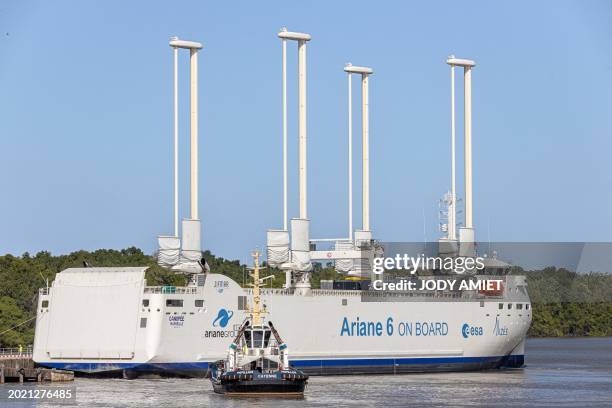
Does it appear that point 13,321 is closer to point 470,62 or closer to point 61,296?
point 61,296

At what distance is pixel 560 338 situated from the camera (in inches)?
7121

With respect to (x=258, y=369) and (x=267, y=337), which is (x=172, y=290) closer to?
(x=267, y=337)

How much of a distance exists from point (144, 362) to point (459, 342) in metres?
22.2

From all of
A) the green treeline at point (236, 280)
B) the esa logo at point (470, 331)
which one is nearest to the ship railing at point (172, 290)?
the green treeline at point (236, 280)

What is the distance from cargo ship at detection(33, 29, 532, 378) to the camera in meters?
79.1

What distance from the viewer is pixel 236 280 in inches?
5694

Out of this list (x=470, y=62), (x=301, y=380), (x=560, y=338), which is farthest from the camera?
(x=560, y=338)

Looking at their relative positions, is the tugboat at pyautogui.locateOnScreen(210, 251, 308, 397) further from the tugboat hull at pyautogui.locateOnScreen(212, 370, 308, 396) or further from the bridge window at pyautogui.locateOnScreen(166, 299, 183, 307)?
the bridge window at pyautogui.locateOnScreen(166, 299, 183, 307)

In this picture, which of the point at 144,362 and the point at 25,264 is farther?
the point at 25,264

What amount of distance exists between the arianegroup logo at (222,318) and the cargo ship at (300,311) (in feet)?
0.18

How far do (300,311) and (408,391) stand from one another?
483 inches

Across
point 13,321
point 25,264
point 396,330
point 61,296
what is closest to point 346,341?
point 396,330

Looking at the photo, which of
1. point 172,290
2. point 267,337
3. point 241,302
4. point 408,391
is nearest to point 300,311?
point 241,302

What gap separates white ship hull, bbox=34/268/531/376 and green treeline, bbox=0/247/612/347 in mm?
9165
